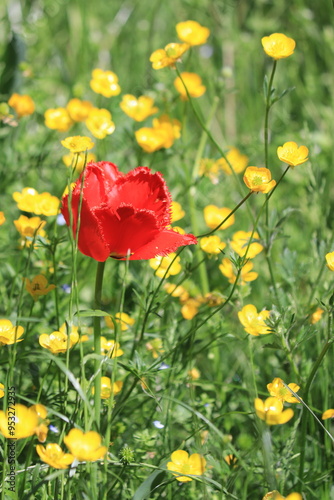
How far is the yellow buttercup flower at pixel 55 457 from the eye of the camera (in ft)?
2.86

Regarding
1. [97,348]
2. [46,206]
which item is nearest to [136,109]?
[46,206]

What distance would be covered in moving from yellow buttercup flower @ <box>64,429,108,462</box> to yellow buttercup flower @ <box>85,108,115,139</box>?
0.74m

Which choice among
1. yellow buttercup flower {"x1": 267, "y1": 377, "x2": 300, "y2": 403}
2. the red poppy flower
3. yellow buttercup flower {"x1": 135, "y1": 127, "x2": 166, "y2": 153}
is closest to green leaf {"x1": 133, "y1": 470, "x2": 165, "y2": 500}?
yellow buttercup flower {"x1": 267, "y1": 377, "x2": 300, "y2": 403}

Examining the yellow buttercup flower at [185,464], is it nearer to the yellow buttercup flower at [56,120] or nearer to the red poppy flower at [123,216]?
the red poppy flower at [123,216]

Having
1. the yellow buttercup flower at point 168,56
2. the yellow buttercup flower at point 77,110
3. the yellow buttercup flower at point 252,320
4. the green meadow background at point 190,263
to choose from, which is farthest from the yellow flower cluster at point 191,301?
the yellow buttercup flower at point 77,110

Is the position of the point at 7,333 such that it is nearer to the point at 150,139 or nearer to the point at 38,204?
the point at 38,204

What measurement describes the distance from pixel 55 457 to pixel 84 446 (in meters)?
0.09

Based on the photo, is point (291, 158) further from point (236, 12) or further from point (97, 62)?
point (236, 12)

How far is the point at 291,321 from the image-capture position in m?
1.08

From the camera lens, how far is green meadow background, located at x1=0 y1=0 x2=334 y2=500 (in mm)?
1116

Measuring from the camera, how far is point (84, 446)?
2.74ft

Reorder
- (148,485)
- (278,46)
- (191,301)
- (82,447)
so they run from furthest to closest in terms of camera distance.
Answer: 1. (191,301)
2. (278,46)
3. (148,485)
4. (82,447)

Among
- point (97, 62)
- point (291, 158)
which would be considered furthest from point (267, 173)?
point (97, 62)

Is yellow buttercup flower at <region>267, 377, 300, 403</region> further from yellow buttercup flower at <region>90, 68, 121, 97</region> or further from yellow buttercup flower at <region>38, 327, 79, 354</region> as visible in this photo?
yellow buttercup flower at <region>90, 68, 121, 97</region>
